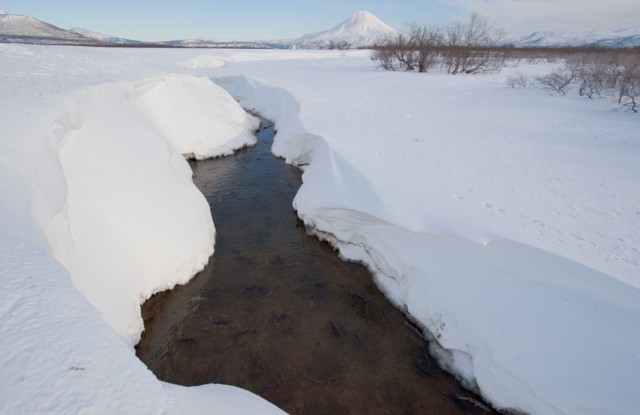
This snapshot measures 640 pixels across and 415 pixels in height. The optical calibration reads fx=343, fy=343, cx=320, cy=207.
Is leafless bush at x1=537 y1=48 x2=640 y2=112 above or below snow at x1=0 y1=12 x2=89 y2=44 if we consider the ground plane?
below

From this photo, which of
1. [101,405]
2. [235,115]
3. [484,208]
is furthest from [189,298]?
[235,115]

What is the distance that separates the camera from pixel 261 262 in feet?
23.0

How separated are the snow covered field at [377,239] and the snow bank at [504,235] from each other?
0.10ft

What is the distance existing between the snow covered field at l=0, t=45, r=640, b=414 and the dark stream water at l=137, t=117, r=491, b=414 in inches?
14.9

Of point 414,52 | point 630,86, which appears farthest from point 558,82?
point 414,52

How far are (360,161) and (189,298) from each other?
4.95m

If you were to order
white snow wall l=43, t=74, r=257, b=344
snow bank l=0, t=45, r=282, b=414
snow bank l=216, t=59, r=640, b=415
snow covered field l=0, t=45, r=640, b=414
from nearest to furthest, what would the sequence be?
snow bank l=0, t=45, r=282, b=414 < snow covered field l=0, t=45, r=640, b=414 < snow bank l=216, t=59, r=640, b=415 < white snow wall l=43, t=74, r=257, b=344

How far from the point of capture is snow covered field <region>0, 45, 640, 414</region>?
2.20 m

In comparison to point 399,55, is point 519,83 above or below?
below

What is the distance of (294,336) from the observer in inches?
213

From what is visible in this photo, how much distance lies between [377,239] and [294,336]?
2495 mm

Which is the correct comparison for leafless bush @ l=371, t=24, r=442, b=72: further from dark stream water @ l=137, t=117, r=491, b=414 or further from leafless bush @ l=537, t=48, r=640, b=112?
dark stream water @ l=137, t=117, r=491, b=414

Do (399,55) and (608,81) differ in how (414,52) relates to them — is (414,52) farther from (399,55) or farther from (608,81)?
(608,81)

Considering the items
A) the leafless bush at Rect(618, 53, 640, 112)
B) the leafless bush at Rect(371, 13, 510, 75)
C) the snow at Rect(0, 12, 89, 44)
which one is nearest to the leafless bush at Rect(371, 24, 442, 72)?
the leafless bush at Rect(371, 13, 510, 75)
